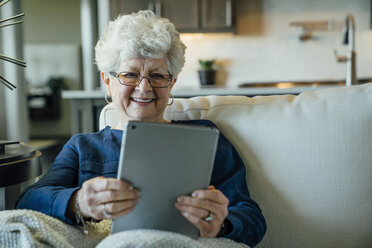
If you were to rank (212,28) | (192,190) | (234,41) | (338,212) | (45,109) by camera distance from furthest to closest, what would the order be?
(45,109) → (234,41) → (212,28) → (338,212) → (192,190)

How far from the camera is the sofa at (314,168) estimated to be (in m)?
1.21

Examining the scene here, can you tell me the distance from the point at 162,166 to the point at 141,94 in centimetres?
44

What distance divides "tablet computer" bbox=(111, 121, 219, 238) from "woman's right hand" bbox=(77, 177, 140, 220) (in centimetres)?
1

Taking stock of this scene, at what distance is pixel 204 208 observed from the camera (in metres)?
0.89

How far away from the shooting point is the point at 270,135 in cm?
128

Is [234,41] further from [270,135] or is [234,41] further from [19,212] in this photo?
[19,212]

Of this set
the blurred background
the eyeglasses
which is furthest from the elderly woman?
the blurred background

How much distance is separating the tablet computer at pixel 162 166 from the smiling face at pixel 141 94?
43 centimetres

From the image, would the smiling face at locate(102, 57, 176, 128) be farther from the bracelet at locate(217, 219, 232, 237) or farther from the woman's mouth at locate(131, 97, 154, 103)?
the bracelet at locate(217, 219, 232, 237)

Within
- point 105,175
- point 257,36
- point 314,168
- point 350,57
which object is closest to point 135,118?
point 105,175

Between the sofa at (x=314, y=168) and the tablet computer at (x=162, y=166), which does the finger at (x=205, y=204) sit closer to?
the tablet computer at (x=162, y=166)

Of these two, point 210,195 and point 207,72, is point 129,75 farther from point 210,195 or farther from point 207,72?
point 207,72

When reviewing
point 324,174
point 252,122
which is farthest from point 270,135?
point 324,174

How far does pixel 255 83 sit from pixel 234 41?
1.82 ft
